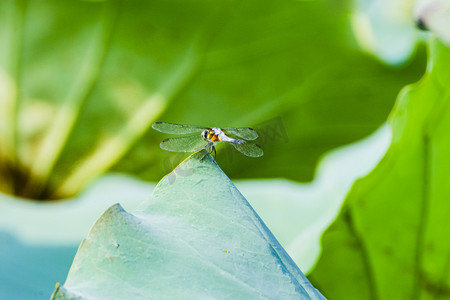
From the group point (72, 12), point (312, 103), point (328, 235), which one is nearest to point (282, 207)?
point (328, 235)

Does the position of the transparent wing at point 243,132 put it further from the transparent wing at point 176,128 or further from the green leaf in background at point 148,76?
the green leaf in background at point 148,76

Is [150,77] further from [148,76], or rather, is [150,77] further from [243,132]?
[243,132]

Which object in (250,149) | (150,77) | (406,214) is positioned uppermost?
(150,77)

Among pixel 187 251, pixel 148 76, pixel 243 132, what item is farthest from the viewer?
pixel 148 76

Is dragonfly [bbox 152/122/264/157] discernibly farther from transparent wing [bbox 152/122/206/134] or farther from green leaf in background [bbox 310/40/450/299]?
green leaf in background [bbox 310/40/450/299]

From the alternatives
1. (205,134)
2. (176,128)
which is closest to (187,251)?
(205,134)

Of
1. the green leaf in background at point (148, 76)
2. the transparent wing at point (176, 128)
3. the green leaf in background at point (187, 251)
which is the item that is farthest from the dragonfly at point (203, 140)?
the green leaf in background at point (148, 76)

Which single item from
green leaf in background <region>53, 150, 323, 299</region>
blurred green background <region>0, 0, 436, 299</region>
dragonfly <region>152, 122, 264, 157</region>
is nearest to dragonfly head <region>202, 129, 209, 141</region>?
dragonfly <region>152, 122, 264, 157</region>
